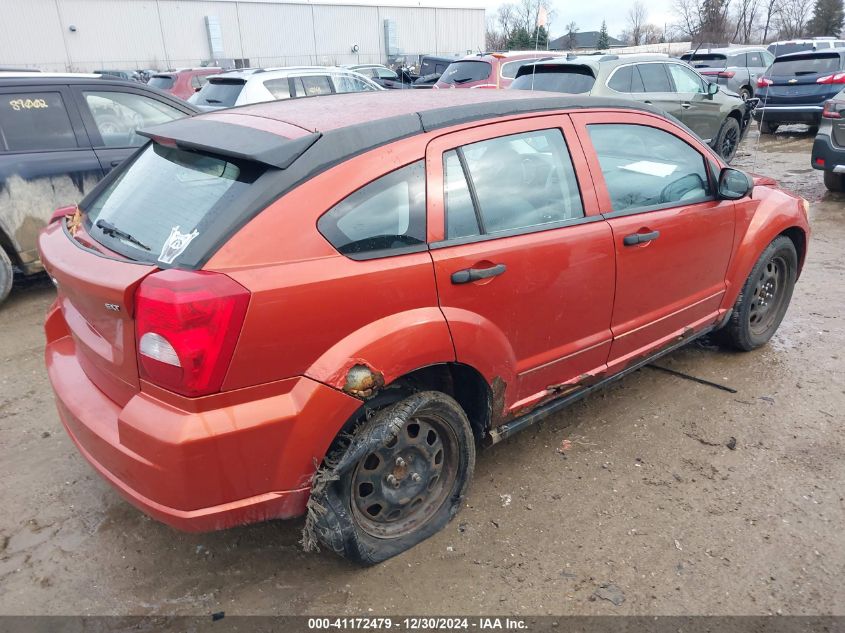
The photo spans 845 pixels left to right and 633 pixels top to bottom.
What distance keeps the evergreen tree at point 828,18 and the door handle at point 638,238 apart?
60594mm

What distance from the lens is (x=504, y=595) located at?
2.44 metres

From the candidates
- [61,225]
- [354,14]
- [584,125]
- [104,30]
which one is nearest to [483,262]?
[584,125]

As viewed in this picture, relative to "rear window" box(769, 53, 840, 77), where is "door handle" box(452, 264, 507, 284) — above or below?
below

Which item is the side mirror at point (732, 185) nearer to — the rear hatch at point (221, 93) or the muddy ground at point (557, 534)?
the muddy ground at point (557, 534)

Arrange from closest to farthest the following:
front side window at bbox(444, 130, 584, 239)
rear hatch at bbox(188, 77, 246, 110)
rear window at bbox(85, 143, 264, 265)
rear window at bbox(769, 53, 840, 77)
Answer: rear window at bbox(85, 143, 264, 265) < front side window at bbox(444, 130, 584, 239) < rear hatch at bbox(188, 77, 246, 110) < rear window at bbox(769, 53, 840, 77)

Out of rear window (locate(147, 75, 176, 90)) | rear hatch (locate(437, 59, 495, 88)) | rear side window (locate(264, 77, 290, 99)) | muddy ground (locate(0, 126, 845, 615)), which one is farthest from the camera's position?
rear window (locate(147, 75, 176, 90))

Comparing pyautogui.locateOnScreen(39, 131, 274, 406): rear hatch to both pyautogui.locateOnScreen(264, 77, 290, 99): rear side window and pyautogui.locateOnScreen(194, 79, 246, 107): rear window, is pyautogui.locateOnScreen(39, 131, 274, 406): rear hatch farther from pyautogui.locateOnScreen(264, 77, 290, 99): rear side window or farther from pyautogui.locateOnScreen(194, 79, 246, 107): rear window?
pyautogui.locateOnScreen(264, 77, 290, 99): rear side window

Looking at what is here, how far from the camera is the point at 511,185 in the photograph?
2.77m

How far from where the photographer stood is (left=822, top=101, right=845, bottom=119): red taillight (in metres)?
8.03

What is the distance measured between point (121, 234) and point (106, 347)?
1.45 feet

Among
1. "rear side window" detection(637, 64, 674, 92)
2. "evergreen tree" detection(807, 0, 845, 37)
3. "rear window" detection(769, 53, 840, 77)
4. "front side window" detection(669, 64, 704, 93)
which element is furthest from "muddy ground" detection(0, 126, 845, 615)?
"evergreen tree" detection(807, 0, 845, 37)

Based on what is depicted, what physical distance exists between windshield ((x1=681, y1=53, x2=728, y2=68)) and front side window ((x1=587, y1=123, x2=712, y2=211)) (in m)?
18.0

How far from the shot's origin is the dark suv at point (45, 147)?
5.12m

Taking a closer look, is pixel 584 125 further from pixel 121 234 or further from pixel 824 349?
pixel 824 349
